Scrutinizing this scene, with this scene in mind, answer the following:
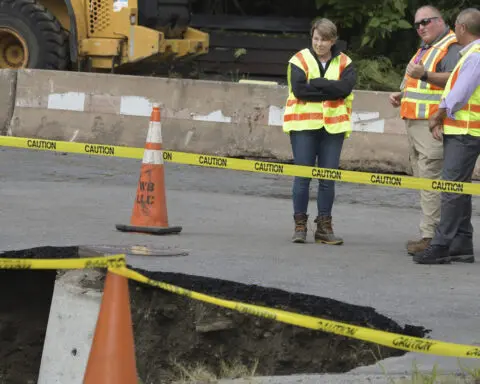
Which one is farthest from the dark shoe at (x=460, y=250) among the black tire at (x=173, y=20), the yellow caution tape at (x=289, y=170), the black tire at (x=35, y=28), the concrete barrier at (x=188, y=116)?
the black tire at (x=173, y=20)

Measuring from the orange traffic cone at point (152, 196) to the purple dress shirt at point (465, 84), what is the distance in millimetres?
2334

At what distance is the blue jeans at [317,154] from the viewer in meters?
9.09

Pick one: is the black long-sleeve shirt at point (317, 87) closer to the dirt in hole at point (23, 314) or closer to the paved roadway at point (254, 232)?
the paved roadway at point (254, 232)

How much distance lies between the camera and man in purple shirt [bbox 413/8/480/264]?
8.19m

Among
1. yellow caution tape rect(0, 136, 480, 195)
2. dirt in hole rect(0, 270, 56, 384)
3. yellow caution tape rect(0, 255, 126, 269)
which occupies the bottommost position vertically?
dirt in hole rect(0, 270, 56, 384)

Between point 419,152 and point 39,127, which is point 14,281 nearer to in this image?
point 419,152

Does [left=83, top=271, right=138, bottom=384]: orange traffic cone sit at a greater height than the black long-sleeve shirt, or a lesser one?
lesser

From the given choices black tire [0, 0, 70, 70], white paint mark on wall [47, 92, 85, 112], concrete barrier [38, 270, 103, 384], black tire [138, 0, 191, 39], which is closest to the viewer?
concrete barrier [38, 270, 103, 384]

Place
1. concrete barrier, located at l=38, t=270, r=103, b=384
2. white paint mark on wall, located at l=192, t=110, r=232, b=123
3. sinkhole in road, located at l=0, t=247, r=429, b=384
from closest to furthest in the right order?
concrete barrier, located at l=38, t=270, r=103, b=384
sinkhole in road, located at l=0, t=247, r=429, b=384
white paint mark on wall, located at l=192, t=110, r=232, b=123

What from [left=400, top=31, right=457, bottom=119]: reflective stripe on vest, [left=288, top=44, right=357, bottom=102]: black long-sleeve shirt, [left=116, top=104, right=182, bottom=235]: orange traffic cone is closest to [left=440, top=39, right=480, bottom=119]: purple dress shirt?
[left=400, top=31, right=457, bottom=119]: reflective stripe on vest

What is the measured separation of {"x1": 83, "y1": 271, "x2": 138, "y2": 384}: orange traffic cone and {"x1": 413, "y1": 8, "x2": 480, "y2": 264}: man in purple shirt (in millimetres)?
3949

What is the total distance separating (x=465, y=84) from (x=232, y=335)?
2.34 meters

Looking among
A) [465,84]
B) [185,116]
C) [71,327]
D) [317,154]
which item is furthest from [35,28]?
[71,327]

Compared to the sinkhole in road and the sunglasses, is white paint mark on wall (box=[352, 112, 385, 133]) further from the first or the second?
the sinkhole in road
